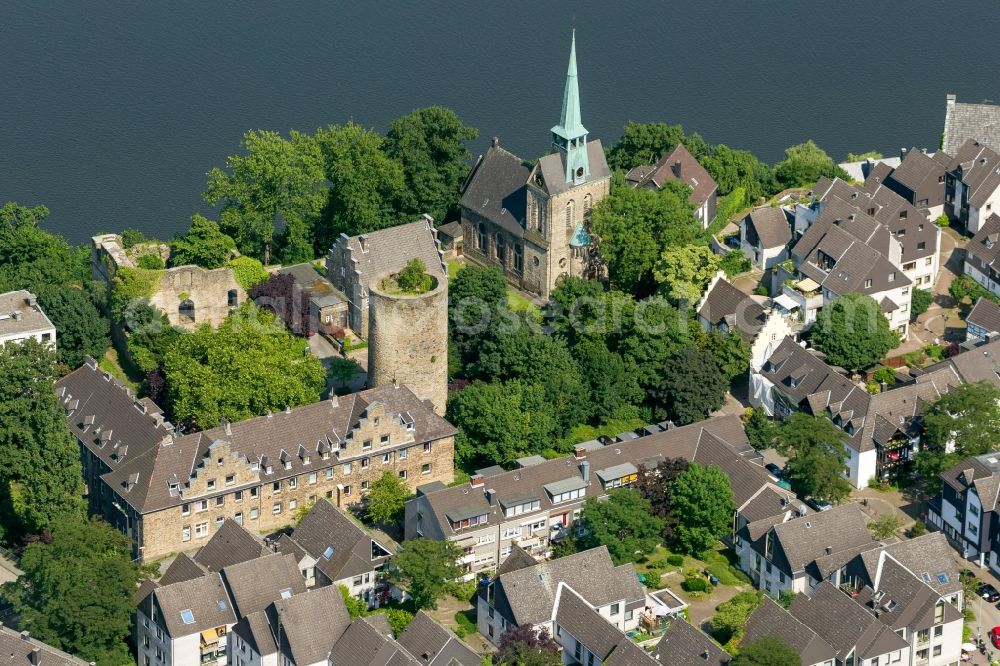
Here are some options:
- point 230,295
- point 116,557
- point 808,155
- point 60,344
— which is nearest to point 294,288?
point 230,295

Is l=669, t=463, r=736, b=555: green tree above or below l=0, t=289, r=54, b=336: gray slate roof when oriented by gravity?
below

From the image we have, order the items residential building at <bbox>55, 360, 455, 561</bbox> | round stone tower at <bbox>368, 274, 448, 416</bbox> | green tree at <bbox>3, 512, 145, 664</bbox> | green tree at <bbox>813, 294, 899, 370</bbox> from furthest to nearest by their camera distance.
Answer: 1. green tree at <bbox>813, 294, 899, 370</bbox>
2. round stone tower at <bbox>368, 274, 448, 416</bbox>
3. residential building at <bbox>55, 360, 455, 561</bbox>
4. green tree at <bbox>3, 512, 145, 664</bbox>

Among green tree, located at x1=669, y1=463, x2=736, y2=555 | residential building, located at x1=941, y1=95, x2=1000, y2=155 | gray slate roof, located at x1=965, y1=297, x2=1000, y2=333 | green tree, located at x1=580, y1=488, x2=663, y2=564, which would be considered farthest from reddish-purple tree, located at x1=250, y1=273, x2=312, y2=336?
residential building, located at x1=941, y1=95, x2=1000, y2=155

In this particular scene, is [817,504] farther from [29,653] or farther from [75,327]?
[75,327]

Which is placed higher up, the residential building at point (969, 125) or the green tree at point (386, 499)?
the residential building at point (969, 125)

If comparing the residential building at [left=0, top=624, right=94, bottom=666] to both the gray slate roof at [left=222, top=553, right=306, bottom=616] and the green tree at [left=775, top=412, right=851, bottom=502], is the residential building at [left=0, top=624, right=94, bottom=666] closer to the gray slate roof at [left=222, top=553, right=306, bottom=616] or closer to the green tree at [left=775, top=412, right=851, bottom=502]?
the gray slate roof at [left=222, top=553, right=306, bottom=616]

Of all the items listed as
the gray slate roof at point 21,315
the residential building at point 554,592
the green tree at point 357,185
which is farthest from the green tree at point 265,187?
the residential building at point 554,592

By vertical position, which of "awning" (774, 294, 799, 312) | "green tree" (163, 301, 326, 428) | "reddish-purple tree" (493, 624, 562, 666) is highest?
"green tree" (163, 301, 326, 428)

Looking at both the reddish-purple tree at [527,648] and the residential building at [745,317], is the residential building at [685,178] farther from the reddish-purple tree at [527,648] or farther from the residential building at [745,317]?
the reddish-purple tree at [527,648]
